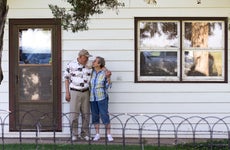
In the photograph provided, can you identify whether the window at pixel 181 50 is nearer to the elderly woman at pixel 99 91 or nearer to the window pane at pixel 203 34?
the window pane at pixel 203 34

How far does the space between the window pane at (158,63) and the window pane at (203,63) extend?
0.28 metres

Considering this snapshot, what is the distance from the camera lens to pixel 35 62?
12.6 m

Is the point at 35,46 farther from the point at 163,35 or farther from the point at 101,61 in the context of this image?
the point at 163,35

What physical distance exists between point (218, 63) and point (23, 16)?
4.30m

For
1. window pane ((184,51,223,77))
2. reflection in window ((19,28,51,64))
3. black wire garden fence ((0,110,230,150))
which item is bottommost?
black wire garden fence ((0,110,230,150))

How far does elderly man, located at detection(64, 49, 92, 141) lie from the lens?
1177 centimetres

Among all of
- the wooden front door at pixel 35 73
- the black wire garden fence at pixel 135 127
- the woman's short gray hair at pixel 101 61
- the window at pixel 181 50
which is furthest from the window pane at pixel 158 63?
the wooden front door at pixel 35 73

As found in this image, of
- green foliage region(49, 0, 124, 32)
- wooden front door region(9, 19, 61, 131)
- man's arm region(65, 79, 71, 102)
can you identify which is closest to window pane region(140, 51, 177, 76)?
man's arm region(65, 79, 71, 102)

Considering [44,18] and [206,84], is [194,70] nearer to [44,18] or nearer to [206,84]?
[206,84]

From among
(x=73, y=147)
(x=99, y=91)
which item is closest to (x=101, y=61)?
(x=99, y=91)

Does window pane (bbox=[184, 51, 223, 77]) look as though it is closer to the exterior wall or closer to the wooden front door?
the exterior wall

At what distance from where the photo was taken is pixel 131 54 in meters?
12.4

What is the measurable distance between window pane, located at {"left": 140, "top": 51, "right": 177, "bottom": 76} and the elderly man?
1.38 meters

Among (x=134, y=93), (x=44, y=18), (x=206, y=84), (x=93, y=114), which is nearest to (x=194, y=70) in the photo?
(x=206, y=84)
